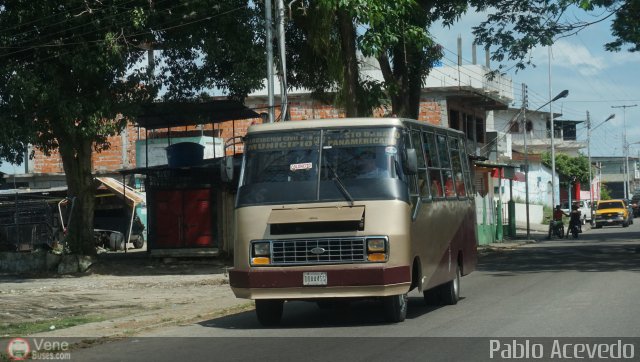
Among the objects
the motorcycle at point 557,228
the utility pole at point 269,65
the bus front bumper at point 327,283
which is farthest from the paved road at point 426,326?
the motorcycle at point 557,228

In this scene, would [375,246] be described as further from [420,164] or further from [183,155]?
[183,155]

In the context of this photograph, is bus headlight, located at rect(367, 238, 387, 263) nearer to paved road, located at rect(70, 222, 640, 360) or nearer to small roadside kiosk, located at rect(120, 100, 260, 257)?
paved road, located at rect(70, 222, 640, 360)

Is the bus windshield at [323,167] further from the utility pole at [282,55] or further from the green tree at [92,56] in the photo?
the green tree at [92,56]

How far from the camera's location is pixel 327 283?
12156 millimetres

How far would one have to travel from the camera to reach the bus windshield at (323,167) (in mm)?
12500

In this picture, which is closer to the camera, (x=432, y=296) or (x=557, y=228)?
(x=432, y=296)

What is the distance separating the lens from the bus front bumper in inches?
474

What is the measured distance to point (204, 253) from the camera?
87.3 feet

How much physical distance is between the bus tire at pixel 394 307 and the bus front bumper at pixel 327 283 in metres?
0.31

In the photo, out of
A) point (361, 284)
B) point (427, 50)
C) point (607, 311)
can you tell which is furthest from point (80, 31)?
point (607, 311)

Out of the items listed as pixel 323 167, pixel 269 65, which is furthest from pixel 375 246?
pixel 269 65

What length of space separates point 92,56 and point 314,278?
12.0 meters

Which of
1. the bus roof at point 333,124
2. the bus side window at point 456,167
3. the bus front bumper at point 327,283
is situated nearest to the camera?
the bus front bumper at point 327,283

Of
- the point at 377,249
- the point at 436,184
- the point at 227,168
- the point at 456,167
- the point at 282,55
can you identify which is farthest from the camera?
the point at 282,55
